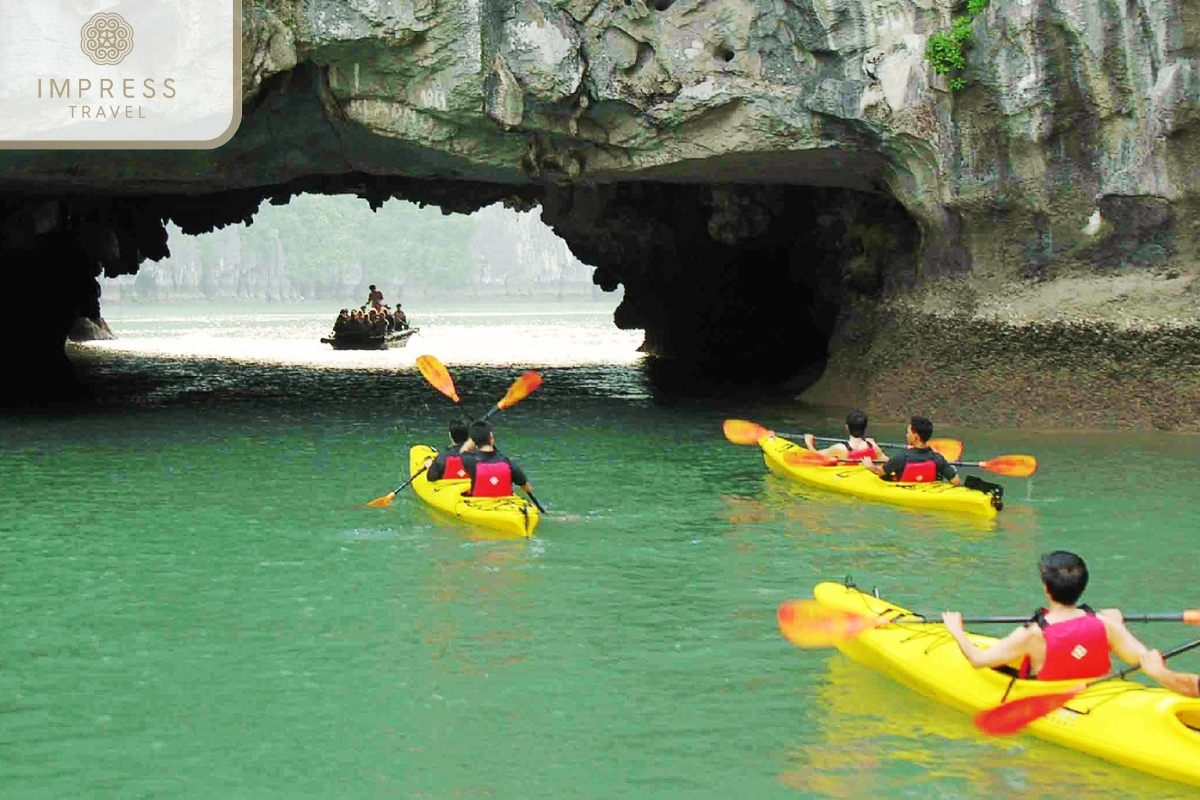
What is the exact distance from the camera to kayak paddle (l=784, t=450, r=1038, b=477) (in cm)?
1148

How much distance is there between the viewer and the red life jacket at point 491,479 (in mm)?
10625

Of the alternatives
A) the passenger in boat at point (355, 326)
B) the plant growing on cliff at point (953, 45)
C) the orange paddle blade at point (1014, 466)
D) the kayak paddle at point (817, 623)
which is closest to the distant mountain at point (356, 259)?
the passenger in boat at point (355, 326)

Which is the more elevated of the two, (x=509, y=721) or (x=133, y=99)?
(x=133, y=99)

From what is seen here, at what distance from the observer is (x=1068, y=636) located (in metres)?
6.09

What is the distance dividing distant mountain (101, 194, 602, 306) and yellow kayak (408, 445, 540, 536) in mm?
82448

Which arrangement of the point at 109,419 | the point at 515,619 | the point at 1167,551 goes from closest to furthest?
the point at 515,619
the point at 1167,551
the point at 109,419

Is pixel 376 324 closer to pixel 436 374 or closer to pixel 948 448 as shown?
pixel 436 374

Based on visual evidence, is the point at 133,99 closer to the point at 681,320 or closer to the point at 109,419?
the point at 109,419

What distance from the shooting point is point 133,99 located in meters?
15.0

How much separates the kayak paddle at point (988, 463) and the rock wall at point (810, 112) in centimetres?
A: 394

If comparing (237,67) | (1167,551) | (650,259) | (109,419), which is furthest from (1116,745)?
(650,259)

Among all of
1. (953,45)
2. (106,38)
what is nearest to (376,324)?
(106,38)

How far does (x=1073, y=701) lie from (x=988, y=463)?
586 centimetres

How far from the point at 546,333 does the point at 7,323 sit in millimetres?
20538
